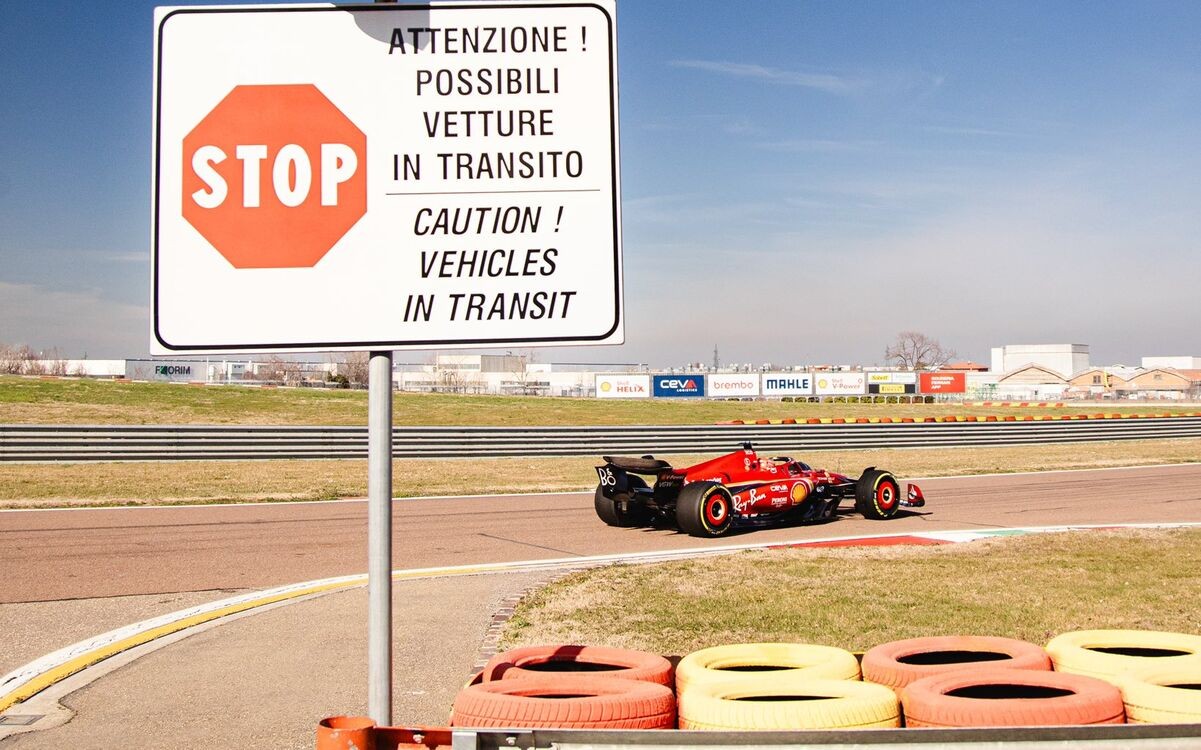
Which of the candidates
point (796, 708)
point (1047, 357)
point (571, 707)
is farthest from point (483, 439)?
point (1047, 357)

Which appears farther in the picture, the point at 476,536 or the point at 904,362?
the point at 904,362

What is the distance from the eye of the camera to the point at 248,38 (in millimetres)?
2465

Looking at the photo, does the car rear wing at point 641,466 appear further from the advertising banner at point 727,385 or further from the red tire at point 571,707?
the advertising banner at point 727,385

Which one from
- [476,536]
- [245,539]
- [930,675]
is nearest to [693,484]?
[476,536]

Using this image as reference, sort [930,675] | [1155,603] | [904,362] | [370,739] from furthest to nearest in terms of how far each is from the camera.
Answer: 1. [904,362]
2. [1155,603]
3. [930,675]
4. [370,739]

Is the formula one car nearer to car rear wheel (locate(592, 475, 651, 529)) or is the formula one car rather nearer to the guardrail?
car rear wheel (locate(592, 475, 651, 529))

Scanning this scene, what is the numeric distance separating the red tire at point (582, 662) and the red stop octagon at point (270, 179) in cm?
172

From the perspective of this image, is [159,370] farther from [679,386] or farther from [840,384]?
[840,384]

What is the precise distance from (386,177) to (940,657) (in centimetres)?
281

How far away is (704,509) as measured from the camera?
13.5 metres

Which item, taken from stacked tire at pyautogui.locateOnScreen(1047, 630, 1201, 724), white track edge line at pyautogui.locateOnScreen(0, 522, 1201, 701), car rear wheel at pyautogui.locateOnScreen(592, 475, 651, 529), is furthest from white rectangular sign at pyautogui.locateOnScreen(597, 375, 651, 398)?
stacked tire at pyautogui.locateOnScreen(1047, 630, 1201, 724)

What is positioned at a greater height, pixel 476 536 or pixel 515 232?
pixel 515 232

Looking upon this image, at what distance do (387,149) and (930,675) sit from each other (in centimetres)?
239

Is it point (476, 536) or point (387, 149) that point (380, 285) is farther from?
point (476, 536)
